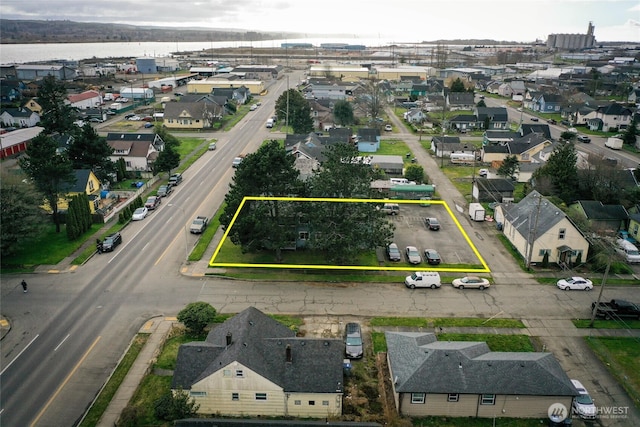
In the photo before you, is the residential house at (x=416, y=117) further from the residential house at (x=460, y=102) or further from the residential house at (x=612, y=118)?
the residential house at (x=612, y=118)

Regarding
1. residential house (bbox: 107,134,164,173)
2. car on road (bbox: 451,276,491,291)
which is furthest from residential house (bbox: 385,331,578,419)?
residential house (bbox: 107,134,164,173)

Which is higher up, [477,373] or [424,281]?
[477,373]

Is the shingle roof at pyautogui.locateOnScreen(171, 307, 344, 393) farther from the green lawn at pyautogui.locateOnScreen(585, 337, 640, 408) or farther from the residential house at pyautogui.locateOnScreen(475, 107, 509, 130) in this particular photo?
the residential house at pyautogui.locateOnScreen(475, 107, 509, 130)

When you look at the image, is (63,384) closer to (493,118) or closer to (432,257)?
(432,257)

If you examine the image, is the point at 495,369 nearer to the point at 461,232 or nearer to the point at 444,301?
the point at 444,301

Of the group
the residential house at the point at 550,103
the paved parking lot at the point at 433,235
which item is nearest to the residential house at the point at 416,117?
the residential house at the point at 550,103

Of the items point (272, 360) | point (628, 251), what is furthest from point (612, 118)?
point (272, 360)

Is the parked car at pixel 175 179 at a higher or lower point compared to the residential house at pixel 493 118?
lower
